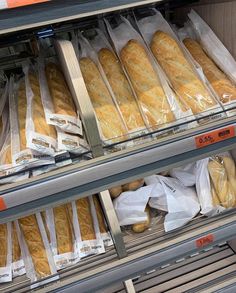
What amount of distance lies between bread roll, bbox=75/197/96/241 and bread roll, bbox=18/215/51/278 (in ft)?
0.57

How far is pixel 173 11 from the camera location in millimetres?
1535

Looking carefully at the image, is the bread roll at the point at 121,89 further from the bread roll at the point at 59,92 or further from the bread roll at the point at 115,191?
the bread roll at the point at 115,191

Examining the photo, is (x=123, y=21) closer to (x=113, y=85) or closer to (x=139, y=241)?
(x=113, y=85)

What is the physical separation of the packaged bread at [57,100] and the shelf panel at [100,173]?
16 cm

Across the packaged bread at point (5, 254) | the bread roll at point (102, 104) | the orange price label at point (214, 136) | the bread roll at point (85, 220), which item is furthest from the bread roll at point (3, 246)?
the orange price label at point (214, 136)

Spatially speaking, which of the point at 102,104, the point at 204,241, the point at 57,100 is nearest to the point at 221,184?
the point at 204,241

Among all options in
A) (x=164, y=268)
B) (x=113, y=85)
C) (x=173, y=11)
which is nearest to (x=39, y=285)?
(x=164, y=268)

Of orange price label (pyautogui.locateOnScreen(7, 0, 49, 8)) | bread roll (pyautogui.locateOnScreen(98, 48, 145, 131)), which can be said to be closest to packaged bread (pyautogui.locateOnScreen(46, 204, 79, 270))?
bread roll (pyautogui.locateOnScreen(98, 48, 145, 131))

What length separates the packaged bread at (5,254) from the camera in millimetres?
1113

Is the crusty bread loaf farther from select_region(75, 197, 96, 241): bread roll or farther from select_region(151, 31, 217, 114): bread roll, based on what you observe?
select_region(151, 31, 217, 114): bread roll

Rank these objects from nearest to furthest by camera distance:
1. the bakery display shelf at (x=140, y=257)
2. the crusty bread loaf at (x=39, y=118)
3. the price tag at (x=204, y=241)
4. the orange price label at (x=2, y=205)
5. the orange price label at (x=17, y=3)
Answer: the orange price label at (x=17, y=3)
the orange price label at (x=2, y=205)
the crusty bread loaf at (x=39, y=118)
the bakery display shelf at (x=140, y=257)
the price tag at (x=204, y=241)

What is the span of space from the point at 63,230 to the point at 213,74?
3.06 feet

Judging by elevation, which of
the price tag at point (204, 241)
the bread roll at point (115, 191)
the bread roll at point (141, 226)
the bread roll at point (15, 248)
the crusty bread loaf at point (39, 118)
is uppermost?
the crusty bread loaf at point (39, 118)

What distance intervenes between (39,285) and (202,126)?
89 centimetres
